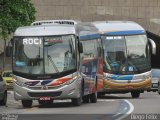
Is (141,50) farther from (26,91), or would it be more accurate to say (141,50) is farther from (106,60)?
(26,91)

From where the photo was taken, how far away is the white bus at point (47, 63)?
25.1 metres

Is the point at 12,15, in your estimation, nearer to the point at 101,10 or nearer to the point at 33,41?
the point at 33,41

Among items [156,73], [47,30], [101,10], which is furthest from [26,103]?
[101,10]

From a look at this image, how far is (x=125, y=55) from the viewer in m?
33.8

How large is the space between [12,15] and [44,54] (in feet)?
52.3

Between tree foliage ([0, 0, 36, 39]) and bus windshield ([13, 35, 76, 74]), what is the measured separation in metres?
14.2

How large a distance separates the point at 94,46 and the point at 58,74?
16.6 ft

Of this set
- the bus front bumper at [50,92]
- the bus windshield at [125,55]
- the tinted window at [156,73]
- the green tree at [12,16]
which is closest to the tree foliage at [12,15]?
the green tree at [12,16]

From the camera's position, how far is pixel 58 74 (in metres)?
25.2

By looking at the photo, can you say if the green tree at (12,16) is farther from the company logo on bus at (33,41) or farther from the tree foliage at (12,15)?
the company logo on bus at (33,41)

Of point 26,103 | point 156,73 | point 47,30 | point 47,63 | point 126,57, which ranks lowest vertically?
point 156,73

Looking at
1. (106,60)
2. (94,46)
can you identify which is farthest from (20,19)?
(94,46)

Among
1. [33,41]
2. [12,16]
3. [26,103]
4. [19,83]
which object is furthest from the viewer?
[12,16]

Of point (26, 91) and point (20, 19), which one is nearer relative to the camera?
point (26, 91)
